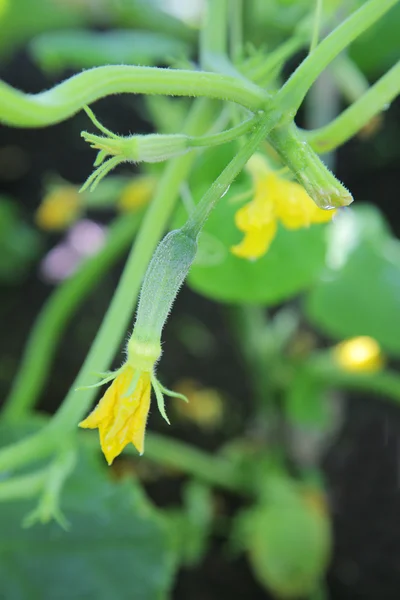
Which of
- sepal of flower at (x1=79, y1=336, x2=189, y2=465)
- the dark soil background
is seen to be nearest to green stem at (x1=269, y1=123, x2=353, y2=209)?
sepal of flower at (x1=79, y1=336, x2=189, y2=465)

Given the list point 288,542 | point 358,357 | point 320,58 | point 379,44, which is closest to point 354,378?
point 358,357

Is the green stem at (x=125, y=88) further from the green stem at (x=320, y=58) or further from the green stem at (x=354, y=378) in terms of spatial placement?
the green stem at (x=354, y=378)

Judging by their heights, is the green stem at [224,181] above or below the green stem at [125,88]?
below

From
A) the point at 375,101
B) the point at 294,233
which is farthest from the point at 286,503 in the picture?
the point at 375,101

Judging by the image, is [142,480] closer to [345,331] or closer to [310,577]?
[310,577]

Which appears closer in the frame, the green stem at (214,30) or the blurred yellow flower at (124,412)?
the blurred yellow flower at (124,412)

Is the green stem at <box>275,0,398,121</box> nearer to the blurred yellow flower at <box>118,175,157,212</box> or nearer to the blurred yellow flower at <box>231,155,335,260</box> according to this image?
the blurred yellow flower at <box>231,155,335,260</box>

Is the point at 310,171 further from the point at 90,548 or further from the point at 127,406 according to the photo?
the point at 90,548

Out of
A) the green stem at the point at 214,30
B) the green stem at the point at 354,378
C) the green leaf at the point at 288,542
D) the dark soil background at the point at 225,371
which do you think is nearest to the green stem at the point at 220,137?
the green stem at the point at 214,30
